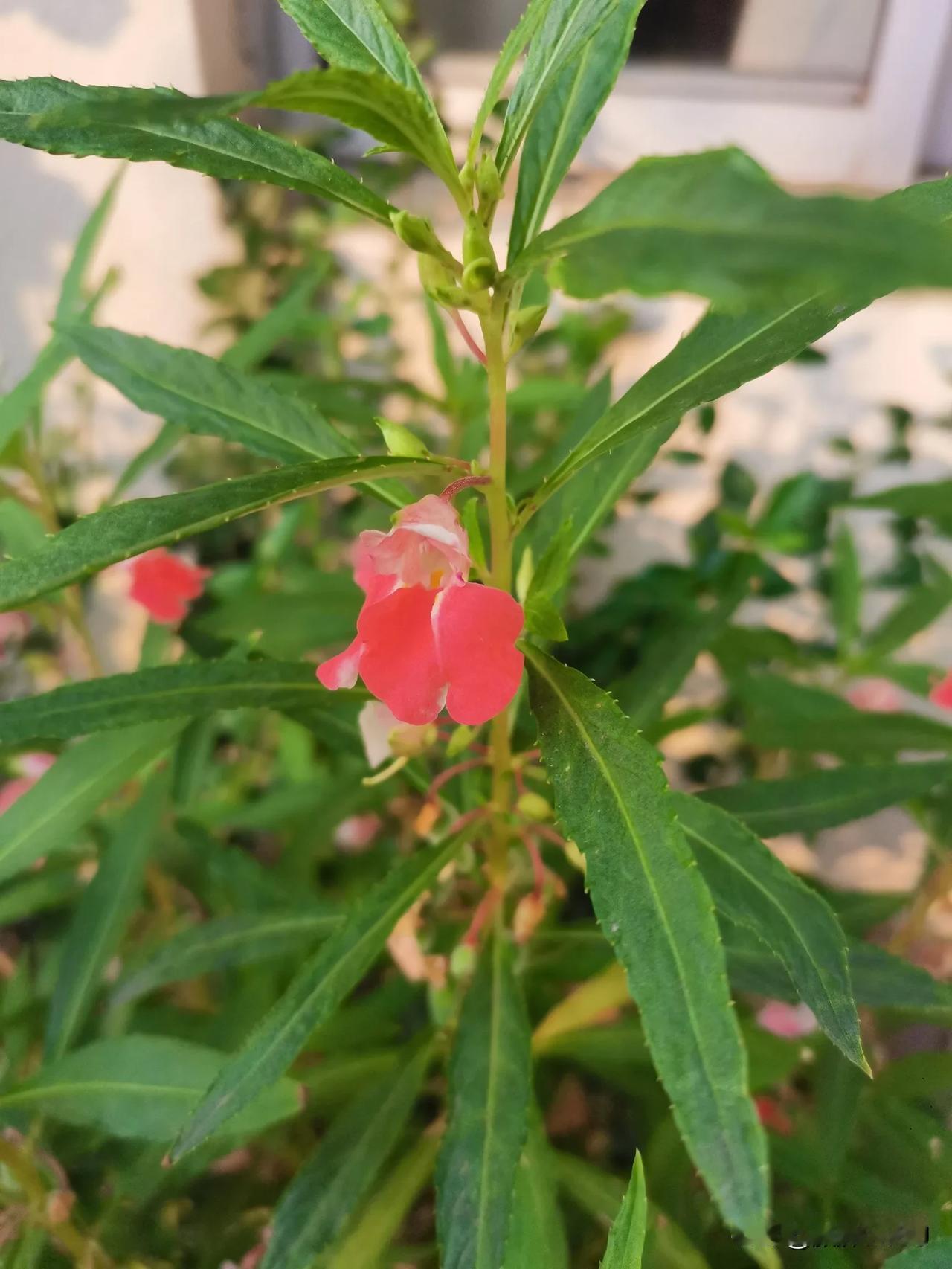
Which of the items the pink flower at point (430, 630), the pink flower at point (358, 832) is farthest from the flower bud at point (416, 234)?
the pink flower at point (358, 832)

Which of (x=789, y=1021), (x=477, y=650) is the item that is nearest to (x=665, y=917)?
(x=477, y=650)

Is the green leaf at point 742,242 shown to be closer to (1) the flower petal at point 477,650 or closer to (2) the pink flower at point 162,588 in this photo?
(1) the flower petal at point 477,650

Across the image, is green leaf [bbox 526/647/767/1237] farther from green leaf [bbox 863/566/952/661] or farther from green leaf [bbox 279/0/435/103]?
green leaf [bbox 863/566/952/661]

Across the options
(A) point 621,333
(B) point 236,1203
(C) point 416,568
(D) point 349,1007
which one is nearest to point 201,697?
(C) point 416,568

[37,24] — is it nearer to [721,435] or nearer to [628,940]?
[721,435]

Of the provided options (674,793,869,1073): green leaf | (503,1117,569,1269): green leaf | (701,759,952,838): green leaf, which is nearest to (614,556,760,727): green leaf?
(701,759,952,838): green leaf
